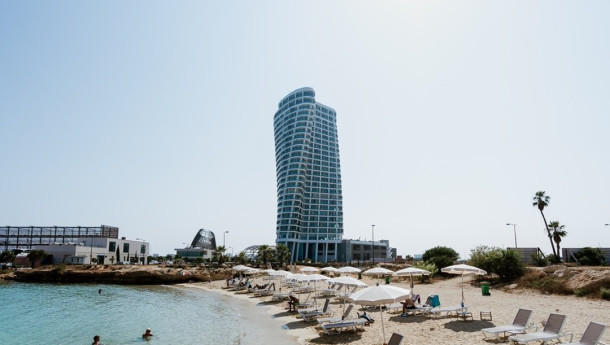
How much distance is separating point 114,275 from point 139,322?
40978 millimetres

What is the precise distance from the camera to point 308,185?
12125 cm

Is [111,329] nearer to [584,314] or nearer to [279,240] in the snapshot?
[584,314]

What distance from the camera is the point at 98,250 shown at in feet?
283

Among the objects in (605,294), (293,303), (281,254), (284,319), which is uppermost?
(605,294)

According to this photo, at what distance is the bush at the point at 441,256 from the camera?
4038 cm

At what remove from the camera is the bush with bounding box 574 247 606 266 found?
46.2 m

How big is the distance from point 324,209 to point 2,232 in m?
94.7

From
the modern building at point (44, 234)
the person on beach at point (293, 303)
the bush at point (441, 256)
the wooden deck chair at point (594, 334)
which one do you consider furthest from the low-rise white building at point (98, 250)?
the wooden deck chair at point (594, 334)

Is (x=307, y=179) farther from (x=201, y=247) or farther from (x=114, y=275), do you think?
(x=114, y=275)

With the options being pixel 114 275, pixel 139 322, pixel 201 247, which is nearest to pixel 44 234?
pixel 201 247

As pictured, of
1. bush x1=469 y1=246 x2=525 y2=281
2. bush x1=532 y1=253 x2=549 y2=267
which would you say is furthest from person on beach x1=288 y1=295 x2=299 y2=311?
bush x1=532 y1=253 x2=549 y2=267

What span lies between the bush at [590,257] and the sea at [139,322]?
42.9 m

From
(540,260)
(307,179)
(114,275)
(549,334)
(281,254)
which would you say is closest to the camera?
(549,334)

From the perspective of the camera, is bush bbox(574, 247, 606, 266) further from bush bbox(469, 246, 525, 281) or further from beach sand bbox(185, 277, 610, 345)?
beach sand bbox(185, 277, 610, 345)
